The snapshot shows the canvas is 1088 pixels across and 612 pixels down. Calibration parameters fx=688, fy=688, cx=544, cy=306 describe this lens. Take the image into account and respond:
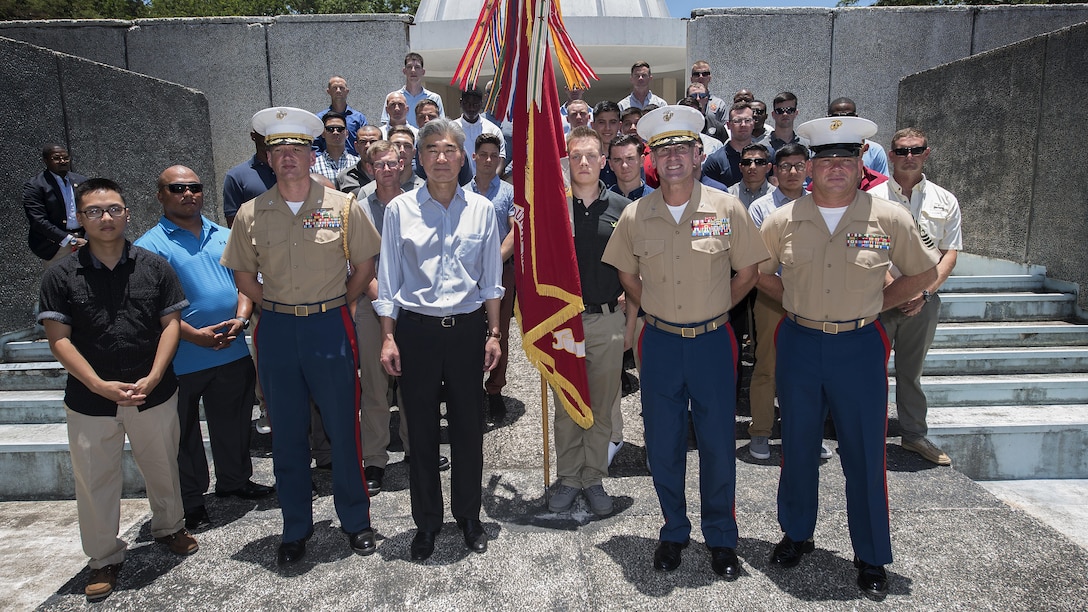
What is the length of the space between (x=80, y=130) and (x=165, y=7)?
31444 millimetres

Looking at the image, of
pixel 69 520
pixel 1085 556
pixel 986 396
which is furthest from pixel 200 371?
pixel 986 396

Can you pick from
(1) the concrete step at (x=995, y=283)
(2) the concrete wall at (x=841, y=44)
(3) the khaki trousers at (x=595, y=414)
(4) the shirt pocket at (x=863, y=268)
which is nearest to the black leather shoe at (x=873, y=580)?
(4) the shirt pocket at (x=863, y=268)

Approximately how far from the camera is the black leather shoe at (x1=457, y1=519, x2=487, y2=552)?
3.86 m

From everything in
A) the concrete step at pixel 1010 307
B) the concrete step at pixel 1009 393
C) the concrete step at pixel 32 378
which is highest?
the concrete step at pixel 1010 307

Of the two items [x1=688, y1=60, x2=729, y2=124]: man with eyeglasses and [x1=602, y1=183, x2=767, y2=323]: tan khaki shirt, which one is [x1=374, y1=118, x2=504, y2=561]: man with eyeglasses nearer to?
[x1=602, y1=183, x2=767, y2=323]: tan khaki shirt

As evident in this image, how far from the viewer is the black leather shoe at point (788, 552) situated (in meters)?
3.62

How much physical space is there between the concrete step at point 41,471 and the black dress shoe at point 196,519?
1265 millimetres

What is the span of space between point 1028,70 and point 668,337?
6.74 metres

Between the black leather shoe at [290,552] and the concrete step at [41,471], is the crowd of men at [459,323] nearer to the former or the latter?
the black leather shoe at [290,552]

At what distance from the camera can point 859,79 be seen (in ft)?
32.5

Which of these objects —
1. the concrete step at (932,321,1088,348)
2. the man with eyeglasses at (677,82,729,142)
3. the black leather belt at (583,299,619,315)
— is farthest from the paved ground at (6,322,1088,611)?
the man with eyeglasses at (677,82,729,142)

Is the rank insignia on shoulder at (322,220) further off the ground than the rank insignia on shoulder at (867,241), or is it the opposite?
the rank insignia on shoulder at (322,220)

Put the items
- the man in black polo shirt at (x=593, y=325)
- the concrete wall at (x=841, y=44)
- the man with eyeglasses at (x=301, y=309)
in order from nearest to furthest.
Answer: the man with eyeglasses at (x=301, y=309), the man in black polo shirt at (x=593, y=325), the concrete wall at (x=841, y=44)

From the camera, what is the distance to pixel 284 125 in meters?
3.68
